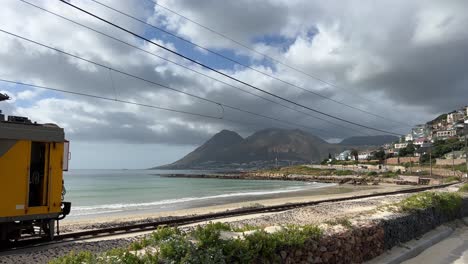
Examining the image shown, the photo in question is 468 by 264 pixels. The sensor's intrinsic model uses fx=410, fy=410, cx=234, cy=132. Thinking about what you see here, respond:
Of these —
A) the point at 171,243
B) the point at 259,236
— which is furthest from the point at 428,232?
the point at 171,243

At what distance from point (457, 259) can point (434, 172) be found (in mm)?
91728

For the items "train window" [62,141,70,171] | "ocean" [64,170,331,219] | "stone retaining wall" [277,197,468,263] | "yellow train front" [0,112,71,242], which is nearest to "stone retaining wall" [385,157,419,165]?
"ocean" [64,170,331,219]

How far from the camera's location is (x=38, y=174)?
1071 cm

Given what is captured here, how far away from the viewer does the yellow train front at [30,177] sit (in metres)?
9.79

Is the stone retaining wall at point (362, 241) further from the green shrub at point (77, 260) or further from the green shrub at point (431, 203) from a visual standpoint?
the green shrub at point (77, 260)

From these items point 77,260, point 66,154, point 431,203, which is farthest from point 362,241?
point 66,154

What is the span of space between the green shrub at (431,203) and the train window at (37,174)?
10071 millimetres

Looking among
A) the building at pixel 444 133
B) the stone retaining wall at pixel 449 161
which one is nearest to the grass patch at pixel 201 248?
the stone retaining wall at pixel 449 161

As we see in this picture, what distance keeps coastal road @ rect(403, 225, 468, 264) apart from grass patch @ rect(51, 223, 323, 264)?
5047mm

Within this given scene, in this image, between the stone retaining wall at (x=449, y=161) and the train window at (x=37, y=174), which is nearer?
the train window at (x=37, y=174)

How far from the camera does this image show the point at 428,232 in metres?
12.7

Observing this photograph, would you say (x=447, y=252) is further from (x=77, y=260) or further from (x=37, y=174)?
(x=37, y=174)

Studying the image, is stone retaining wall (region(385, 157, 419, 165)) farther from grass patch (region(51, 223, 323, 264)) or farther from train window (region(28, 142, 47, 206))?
grass patch (region(51, 223, 323, 264))

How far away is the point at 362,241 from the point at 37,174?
8.18m
